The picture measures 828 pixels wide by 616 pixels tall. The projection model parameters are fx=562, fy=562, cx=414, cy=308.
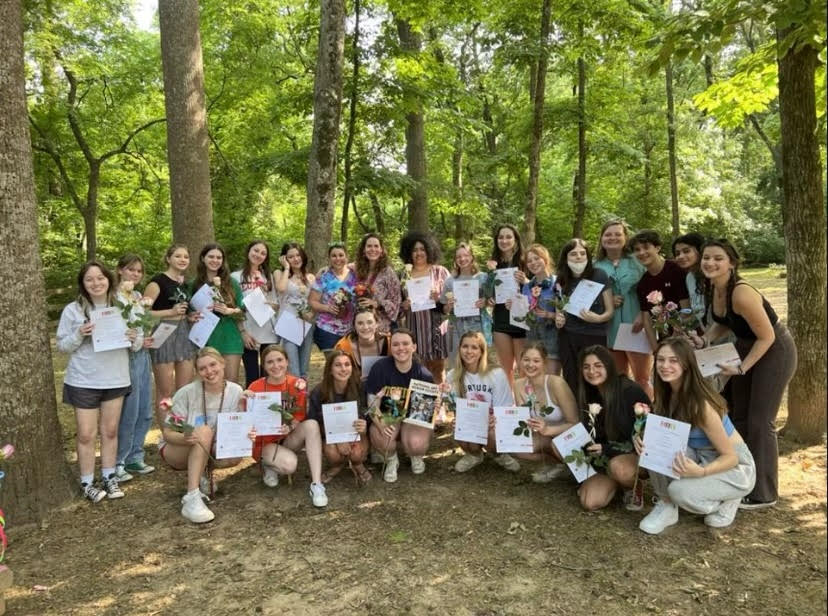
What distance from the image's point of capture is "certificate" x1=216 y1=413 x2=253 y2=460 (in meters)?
4.36

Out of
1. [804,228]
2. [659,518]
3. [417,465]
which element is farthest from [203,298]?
[804,228]

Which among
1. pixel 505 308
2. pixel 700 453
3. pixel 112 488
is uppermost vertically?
pixel 505 308

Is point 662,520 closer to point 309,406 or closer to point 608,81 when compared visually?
point 309,406

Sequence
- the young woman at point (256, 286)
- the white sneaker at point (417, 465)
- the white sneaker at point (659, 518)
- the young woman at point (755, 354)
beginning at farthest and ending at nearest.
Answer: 1. the young woman at point (256, 286)
2. the white sneaker at point (417, 465)
3. the young woman at point (755, 354)
4. the white sneaker at point (659, 518)

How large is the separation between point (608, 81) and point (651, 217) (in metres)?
10.8

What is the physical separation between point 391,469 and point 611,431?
189cm

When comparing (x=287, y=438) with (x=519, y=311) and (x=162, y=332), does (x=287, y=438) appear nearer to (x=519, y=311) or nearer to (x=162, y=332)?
(x=162, y=332)

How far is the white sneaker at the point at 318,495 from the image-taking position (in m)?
4.45

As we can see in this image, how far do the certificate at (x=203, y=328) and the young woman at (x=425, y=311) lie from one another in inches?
74.1

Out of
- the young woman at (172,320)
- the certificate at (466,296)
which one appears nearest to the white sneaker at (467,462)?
the certificate at (466,296)

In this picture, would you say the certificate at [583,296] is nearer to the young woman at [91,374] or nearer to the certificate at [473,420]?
the certificate at [473,420]

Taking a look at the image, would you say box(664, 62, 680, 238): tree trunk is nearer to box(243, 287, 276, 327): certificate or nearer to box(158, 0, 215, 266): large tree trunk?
box(158, 0, 215, 266): large tree trunk

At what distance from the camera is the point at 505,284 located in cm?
568

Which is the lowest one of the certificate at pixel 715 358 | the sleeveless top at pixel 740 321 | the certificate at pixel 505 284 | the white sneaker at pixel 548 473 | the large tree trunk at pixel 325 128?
the white sneaker at pixel 548 473
